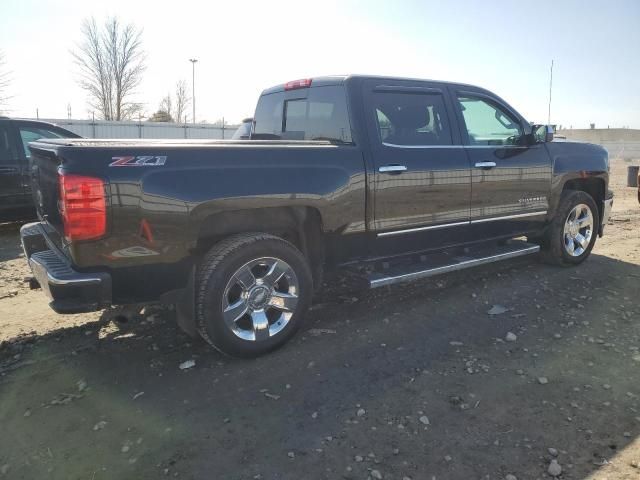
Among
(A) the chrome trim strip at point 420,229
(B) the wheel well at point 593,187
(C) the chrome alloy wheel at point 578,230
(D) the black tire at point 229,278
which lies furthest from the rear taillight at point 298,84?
(B) the wheel well at point 593,187

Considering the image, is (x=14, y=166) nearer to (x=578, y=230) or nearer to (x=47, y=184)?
(x=47, y=184)

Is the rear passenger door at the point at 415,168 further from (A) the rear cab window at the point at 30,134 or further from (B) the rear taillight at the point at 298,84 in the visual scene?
(A) the rear cab window at the point at 30,134

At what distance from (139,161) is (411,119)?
2.42 m

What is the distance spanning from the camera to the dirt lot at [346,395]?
2547 millimetres

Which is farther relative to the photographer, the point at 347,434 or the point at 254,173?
the point at 254,173

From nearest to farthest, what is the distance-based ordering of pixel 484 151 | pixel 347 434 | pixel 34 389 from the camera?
pixel 347 434
pixel 34 389
pixel 484 151

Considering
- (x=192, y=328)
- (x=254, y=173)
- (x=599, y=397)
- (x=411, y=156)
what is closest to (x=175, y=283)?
(x=192, y=328)

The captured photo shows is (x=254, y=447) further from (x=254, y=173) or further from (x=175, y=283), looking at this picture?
(x=254, y=173)

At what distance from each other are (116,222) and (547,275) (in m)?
4.52

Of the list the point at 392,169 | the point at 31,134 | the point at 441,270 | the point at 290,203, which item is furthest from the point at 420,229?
the point at 31,134

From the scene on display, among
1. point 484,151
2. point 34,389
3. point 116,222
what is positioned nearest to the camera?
point 116,222

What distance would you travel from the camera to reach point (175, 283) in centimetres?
340

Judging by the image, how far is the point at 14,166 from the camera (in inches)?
291

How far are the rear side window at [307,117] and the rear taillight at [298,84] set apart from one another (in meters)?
0.08
